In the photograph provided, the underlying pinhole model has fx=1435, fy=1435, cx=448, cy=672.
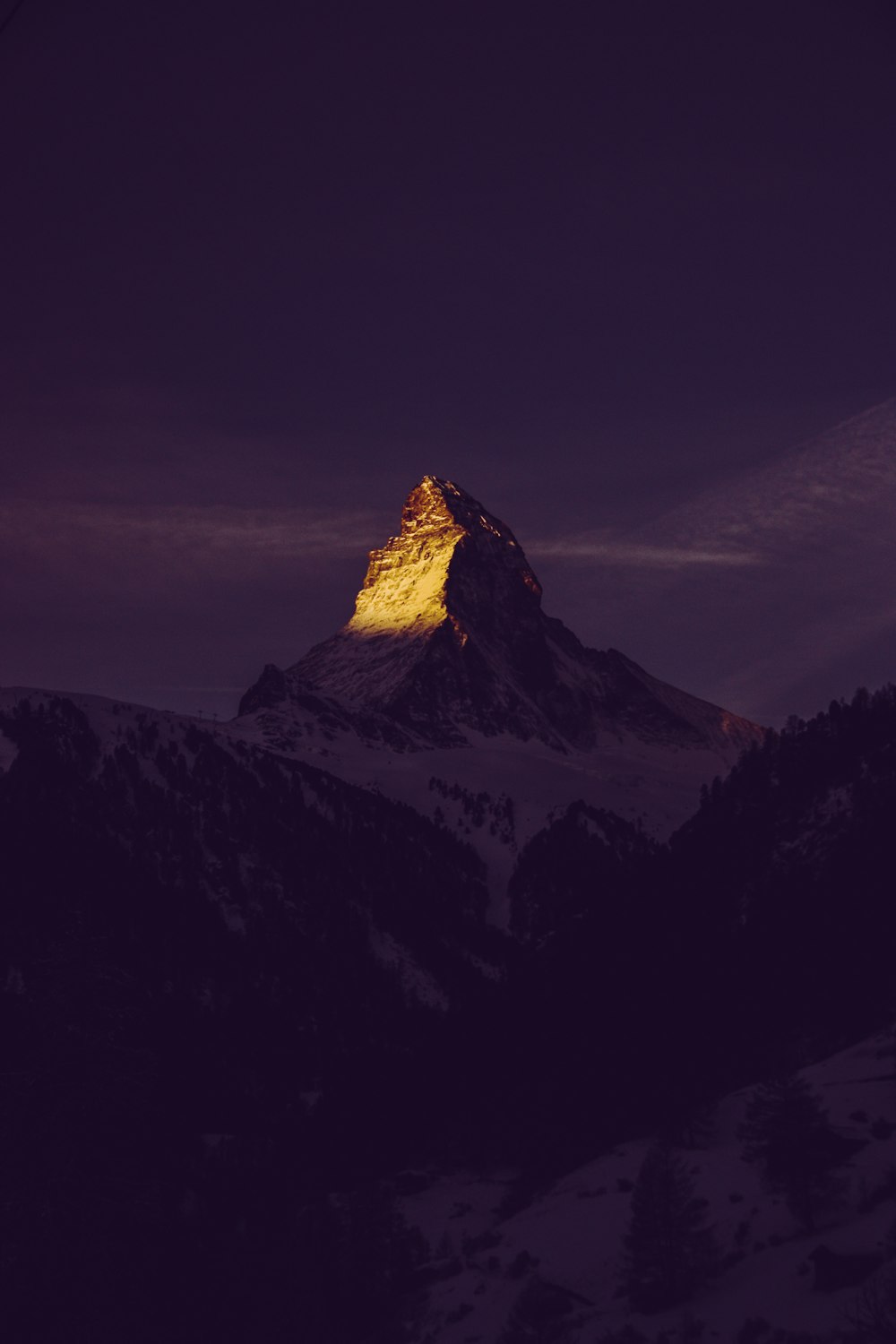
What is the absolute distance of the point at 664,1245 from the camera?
274ft

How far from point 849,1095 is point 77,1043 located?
222 ft

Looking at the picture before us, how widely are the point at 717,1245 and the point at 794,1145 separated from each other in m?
7.88

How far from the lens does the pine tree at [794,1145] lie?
8194 cm

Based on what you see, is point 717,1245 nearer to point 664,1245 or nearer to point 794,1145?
point 664,1245

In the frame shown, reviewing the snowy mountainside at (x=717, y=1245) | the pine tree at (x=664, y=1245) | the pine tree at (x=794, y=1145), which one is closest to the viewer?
the snowy mountainside at (x=717, y=1245)

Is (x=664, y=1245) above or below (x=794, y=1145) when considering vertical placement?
below

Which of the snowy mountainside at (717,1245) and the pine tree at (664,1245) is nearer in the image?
the snowy mountainside at (717,1245)

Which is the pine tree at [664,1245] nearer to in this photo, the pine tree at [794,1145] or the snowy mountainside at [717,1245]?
the snowy mountainside at [717,1245]

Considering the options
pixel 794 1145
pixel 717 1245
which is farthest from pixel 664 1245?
pixel 794 1145

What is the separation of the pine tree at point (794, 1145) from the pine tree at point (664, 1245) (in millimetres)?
5534

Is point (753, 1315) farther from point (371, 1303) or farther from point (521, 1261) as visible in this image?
point (371, 1303)

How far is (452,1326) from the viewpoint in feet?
314

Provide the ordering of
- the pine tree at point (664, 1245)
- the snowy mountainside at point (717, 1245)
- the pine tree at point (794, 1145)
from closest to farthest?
the snowy mountainside at point (717, 1245)
the pine tree at point (664, 1245)
the pine tree at point (794, 1145)

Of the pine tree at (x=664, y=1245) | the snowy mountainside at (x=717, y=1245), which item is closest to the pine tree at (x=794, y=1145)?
the snowy mountainside at (x=717, y=1245)
